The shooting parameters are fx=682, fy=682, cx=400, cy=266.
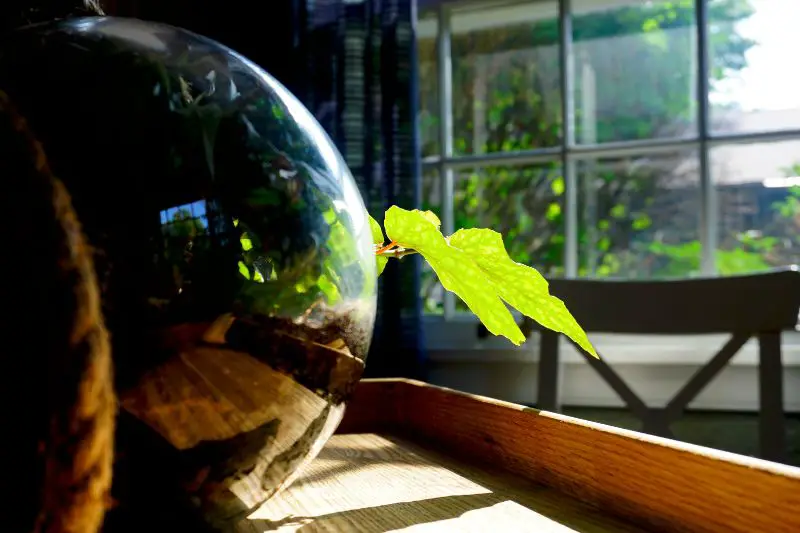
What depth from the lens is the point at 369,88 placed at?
6.79 feet

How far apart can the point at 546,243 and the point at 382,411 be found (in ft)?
5.04

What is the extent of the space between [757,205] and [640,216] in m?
0.31

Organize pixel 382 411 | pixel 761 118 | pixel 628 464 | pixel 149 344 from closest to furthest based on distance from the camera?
1. pixel 149 344
2. pixel 628 464
3. pixel 382 411
4. pixel 761 118

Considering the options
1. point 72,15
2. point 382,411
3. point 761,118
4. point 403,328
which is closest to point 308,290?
point 72,15

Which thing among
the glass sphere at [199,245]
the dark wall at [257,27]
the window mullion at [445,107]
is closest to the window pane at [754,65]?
the window mullion at [445,107]

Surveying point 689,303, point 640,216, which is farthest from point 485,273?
point 640,216

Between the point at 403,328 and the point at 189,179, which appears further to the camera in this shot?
the point at 403,328

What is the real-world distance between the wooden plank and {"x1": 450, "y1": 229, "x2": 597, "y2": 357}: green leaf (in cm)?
7

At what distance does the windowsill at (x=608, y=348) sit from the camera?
179 cm

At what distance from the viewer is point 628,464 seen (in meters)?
0.37

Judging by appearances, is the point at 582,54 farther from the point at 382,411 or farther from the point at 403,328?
the point at 382,411

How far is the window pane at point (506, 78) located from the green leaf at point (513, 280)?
1.79 metres

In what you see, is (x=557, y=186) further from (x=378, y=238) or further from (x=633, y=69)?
(x=378, y=238)

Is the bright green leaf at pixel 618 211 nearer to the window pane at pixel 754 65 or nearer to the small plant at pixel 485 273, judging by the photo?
the window pane at pixel 754 65
